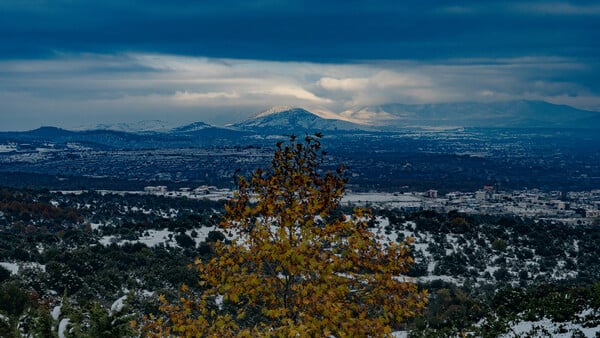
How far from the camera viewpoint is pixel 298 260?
959 cm

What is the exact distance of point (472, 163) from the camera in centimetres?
18350

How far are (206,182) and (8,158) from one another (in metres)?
72.3

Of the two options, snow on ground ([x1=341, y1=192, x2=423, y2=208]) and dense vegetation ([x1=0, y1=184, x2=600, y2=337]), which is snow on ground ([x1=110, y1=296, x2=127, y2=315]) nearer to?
dense vegetation ([x1=0, y1=184, x2=600, y2=337])

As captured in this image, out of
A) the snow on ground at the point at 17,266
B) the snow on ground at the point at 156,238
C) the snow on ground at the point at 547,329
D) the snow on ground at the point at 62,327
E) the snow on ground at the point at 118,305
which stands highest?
the snow on ground at the point at 118,305

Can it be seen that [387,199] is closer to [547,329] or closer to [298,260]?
[547,329]

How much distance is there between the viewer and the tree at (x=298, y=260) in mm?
9734

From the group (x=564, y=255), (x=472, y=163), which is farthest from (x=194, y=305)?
(x=472, y=163)

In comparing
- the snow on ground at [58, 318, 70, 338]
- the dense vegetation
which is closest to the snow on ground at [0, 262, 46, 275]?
the dense vegetation

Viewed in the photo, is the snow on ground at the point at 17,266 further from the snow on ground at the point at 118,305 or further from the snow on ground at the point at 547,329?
the snow on ground at the point at 118,305

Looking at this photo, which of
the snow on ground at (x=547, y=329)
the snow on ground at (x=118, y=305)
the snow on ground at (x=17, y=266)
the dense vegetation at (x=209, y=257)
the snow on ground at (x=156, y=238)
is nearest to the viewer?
the snow on ground at (x=118, y=305)

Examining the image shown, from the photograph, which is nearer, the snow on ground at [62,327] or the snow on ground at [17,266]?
the snow on ground at [62,327]

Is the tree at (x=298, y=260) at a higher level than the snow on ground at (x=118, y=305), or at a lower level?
higher

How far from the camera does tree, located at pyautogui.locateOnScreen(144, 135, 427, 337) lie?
973cm

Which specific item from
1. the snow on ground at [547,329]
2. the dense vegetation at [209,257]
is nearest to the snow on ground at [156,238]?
the dense vegetation at [209,257]
